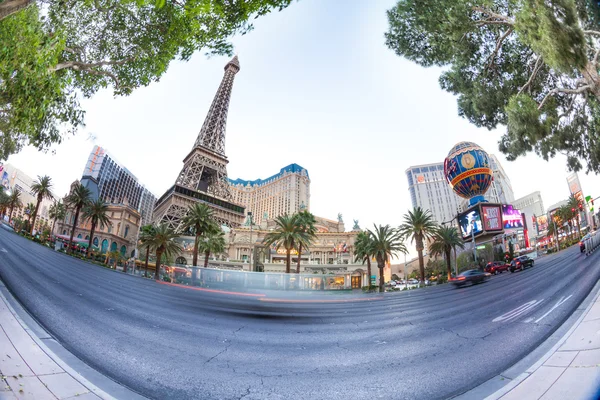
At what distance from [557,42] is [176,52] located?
28.2 feet

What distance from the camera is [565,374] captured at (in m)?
2.26

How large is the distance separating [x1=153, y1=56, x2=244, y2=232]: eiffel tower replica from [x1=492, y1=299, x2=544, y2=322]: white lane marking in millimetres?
49925

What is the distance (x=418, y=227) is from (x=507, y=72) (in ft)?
70.6

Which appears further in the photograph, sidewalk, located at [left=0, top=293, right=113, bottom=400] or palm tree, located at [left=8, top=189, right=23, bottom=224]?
palm tree, located at [left=8, top=189, right=23, bottom=224]

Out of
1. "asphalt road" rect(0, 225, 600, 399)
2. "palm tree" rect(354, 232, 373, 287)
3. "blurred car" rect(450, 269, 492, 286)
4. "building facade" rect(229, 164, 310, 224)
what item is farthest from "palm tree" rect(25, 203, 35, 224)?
"building facade" rect(229, 164, 310, 224)

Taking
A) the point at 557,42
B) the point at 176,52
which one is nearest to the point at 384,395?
the point at 557,42

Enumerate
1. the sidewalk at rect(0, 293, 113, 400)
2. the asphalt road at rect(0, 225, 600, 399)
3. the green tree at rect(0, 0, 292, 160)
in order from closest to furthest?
1. the sidewalk at rect(0, 293, 113, 400)
2. the asphalt road at rect(0, 225, 600, 399)
3. the green tree at rect(0, 0, 292, 160)

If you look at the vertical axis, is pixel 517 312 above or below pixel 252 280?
above

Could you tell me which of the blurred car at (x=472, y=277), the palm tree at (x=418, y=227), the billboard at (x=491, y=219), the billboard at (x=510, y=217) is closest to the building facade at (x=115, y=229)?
the blurred car at (x=472, y=277)

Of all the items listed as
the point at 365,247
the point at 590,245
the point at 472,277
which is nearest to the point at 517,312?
the point at 472,277

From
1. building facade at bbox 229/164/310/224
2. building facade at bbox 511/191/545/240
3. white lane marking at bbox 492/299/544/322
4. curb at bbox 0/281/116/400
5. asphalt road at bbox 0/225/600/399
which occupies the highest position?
building facade at bbox 229/164/310/224

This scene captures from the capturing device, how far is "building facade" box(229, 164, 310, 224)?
110m

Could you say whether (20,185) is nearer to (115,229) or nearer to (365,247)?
(115,229)

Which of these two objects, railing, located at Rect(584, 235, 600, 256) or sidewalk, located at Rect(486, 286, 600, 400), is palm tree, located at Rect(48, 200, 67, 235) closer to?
sidewalk, located at Rect(486, 286, 600, 400)
